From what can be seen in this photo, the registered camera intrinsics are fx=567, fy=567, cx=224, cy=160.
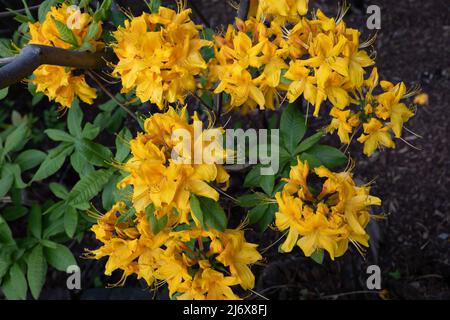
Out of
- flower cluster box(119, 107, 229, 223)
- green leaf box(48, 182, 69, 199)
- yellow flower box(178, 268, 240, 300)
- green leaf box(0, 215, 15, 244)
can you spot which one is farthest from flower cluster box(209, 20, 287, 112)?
green leaf box(0, 215, 15, 244)

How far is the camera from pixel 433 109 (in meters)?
3.04

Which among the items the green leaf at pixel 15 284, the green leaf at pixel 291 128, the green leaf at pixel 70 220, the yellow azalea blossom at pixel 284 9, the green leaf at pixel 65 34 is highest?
the yellow azalea blossom at pixel 284 9

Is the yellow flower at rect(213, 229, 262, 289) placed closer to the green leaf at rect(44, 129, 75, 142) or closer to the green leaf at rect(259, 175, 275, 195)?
the green leaf at rect(259, 175, 275, 195)

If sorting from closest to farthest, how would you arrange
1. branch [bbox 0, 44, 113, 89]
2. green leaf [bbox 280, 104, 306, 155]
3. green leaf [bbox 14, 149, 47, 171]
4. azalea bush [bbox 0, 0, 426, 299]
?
1. branch [bbox 0, 44, 113, 89]
2. azalea bush [bbox 0, 0, 426, 299]
3. green leaf [bbox 280, 104, 306, 155]
4. green leaf [bbox 14, 149, 47, 171]

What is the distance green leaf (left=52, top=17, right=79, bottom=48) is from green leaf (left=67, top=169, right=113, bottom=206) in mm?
457

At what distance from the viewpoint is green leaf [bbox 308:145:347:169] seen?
158 cm

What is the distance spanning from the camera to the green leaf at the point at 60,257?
6.57 feet

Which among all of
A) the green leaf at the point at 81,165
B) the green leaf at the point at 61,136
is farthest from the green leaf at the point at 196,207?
the green leaf at the point at 61,136

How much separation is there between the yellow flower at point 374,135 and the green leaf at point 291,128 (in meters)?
0.18

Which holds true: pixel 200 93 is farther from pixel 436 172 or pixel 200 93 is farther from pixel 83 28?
pixel 436 172

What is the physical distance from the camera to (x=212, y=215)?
1.26 meters

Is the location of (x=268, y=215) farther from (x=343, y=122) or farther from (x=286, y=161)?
(x=343, y=122)

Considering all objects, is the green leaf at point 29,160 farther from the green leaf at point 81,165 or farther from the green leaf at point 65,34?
the green leaf at point 65,34

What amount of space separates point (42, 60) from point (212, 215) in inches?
19.2
